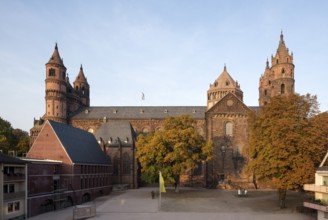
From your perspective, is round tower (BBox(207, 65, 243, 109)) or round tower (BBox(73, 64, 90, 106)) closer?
round tower (BBox(207, 65, 243, 109))

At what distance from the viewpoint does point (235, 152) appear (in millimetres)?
72312

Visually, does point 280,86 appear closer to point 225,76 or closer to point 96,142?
point 225,76

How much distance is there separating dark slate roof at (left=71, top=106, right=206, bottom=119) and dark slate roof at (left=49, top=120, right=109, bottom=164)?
58.4 ft

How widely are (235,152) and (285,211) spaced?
108ft

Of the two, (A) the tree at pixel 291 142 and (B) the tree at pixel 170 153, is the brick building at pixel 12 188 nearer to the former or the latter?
(B) the tree at pixel 170 153

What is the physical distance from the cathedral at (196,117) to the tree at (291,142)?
25429mm

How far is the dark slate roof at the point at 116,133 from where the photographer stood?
232 ft

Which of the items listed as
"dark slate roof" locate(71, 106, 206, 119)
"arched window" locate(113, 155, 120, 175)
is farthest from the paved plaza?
"dark slate roof" locate(71, 106, 206, 119)

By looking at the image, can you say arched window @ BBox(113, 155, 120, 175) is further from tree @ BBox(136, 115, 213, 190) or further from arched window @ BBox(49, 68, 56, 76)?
arched window @ BBox(49, 68, 56, 76)

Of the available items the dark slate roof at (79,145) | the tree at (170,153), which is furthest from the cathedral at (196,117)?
the tree at (170,153)

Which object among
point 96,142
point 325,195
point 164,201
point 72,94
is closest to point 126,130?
point 96,142

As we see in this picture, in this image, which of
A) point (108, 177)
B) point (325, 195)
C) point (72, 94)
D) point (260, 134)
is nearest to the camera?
point (325, 195)

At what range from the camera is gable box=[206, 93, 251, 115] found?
2844 inches

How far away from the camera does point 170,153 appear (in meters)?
54.8
